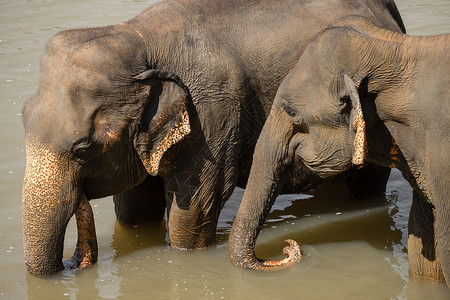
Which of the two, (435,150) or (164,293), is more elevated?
(435,150)

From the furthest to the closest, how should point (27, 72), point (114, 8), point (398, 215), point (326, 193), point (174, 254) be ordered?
point (114, 8)
point (27, 72)
point (326, 193)
point (398, 215)
point (174, 254)

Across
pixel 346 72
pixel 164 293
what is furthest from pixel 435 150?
pixel 164 293

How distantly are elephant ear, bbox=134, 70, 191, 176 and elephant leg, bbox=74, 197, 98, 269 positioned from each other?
45cm

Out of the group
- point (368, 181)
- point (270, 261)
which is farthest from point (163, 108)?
point (368, 181)

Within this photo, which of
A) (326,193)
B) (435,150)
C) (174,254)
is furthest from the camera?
(326,193)

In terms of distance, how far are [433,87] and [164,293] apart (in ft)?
6.00

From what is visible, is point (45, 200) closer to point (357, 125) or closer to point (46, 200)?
point (46, 200)

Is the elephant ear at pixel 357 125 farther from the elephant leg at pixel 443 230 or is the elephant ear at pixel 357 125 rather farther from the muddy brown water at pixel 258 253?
the muddy brown water at pixel 258 253

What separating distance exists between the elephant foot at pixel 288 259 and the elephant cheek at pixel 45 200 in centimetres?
110

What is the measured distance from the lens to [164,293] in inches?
192

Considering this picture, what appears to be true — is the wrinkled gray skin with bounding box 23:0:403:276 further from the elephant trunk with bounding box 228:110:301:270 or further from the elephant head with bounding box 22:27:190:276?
the elephant trunk with bounding box 228:110:301:270

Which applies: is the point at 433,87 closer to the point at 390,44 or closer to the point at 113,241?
the point at 390,44

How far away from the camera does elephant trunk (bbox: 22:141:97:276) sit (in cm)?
470

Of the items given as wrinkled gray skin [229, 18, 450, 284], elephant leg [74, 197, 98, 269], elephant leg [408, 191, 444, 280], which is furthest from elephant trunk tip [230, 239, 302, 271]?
elephant leg [74, 197, 98, 269]
